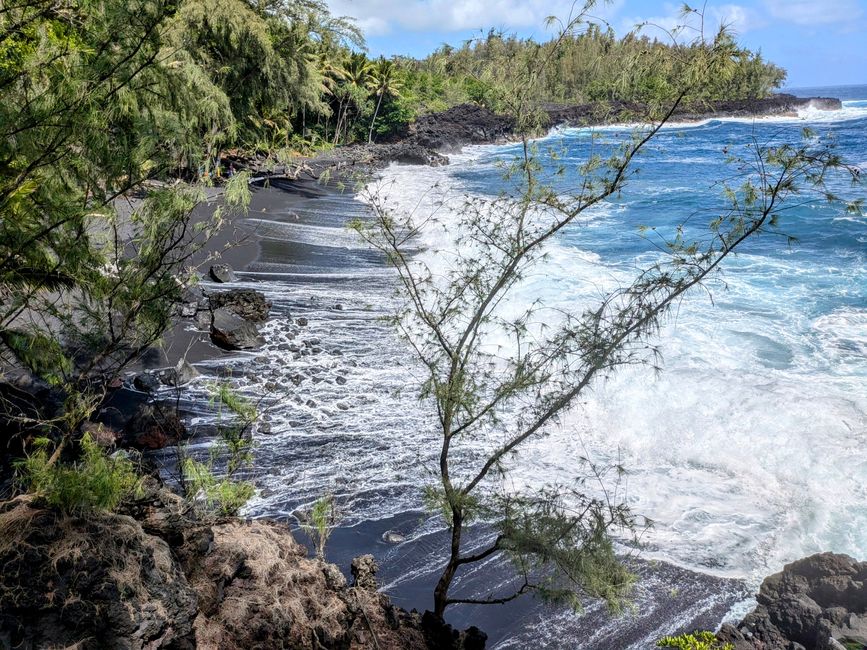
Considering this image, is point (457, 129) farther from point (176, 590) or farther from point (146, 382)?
point (176, 590)

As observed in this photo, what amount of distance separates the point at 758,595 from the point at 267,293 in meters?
11.1

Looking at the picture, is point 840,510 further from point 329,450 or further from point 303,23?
point 303,23

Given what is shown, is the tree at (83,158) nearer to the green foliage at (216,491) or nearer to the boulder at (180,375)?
the green foliage at (216,491)

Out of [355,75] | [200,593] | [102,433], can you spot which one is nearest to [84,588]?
[200,593]

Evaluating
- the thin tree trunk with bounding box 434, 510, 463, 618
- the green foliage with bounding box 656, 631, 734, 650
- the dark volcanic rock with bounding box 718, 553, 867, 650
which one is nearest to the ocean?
the green foliage with bounding box 656, 631, 734, 650

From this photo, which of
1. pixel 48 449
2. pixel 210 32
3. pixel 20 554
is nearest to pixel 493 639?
pixel 20 554

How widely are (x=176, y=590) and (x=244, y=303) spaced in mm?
9513

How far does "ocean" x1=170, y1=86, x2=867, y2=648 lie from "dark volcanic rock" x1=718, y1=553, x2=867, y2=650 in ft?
1.16

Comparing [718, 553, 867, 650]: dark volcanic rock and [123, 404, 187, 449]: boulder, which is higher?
[123, 404, 187, 449]: boulder

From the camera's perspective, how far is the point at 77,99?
4.62 m

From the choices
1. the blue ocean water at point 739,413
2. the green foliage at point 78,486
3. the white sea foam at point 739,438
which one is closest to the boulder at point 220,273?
the blue ocean water at point 739,413

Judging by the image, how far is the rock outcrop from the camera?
11.4ft

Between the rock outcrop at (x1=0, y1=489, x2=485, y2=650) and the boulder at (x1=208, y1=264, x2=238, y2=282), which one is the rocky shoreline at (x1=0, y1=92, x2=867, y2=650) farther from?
the boulder at (x1=208, y1=264, x2=238, y2=282)

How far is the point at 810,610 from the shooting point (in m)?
6.20
